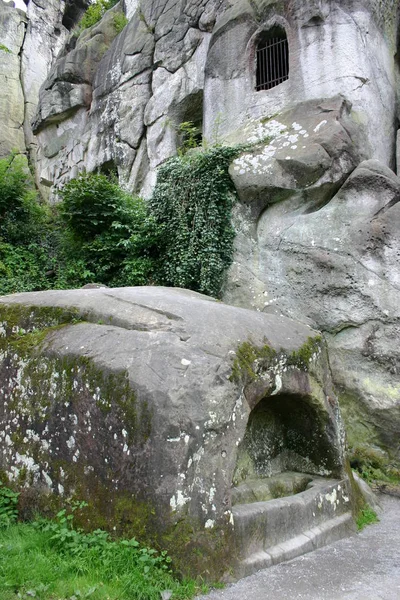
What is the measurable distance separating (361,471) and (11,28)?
23720 mm

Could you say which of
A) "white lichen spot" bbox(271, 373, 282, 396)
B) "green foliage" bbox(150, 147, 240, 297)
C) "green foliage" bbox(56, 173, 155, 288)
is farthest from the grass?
"green foliage" bbox(56, 173, 155, 288)

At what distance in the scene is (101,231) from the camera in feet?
34.9

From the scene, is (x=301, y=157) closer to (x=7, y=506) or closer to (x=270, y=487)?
(x=270, y=487)

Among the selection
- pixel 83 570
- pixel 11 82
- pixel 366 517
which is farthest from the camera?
pixel 11 82

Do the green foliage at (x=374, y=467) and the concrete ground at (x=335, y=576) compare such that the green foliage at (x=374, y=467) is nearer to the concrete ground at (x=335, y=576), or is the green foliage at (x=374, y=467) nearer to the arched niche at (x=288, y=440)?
the arched niche at (x=288, y=440)

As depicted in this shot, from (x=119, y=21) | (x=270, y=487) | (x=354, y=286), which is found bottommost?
(x=270, y=487)

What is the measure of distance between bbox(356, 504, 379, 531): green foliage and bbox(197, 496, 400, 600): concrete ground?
26 centimetres

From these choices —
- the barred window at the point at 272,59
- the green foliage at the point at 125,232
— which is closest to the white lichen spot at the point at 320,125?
the green foliage at the point at 125,232

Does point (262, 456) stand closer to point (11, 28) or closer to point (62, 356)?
point (62, 356)

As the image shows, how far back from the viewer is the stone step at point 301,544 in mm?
3837

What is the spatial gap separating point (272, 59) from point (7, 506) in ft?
30.8

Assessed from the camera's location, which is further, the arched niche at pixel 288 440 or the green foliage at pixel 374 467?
the green foliage at pixel 374 467

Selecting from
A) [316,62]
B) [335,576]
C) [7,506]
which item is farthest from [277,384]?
[316,62]

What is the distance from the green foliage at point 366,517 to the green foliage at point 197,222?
438 centimetres
